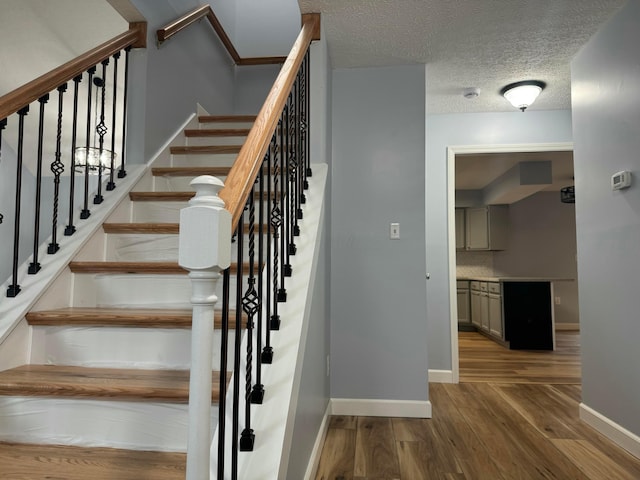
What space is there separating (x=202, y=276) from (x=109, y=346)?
1053 mm

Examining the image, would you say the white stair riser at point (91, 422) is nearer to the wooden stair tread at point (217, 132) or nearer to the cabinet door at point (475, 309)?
the wooden stair tread at point (217, 132)

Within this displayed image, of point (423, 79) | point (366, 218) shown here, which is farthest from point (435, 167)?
point (366, 218)

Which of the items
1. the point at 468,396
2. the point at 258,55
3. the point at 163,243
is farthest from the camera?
the point at 258,55

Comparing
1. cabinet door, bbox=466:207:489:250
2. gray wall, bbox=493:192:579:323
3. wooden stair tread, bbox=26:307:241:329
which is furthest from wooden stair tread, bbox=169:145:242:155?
gray wall, bbox=493:192:579:323

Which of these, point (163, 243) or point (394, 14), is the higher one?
point (394, 14)

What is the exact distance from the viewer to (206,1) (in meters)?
3.87

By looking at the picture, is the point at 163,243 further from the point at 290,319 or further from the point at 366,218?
the point at 366,218

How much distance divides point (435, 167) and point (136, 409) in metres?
3.18

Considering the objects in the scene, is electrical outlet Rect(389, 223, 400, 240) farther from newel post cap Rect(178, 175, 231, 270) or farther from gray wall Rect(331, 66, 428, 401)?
newel post cap Rect(178, 175, 231, 270)

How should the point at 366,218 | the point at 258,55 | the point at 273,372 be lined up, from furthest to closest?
the point at 258,55
the point at 366,218
the point at 273,372

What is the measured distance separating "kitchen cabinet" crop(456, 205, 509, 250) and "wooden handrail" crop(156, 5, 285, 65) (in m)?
4.57

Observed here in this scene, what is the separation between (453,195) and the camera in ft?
12.1

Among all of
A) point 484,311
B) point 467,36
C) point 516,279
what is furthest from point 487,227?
point 467,36

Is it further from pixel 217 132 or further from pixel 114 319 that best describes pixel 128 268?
pixel 217 132
